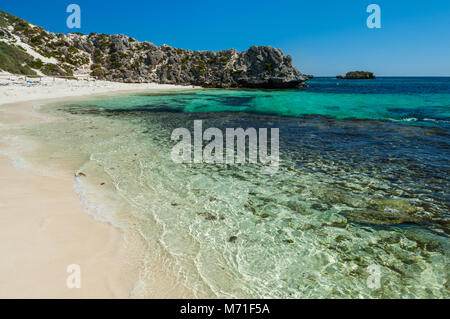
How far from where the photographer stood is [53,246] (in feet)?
17.1

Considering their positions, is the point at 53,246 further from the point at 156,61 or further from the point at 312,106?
the point at 156,61

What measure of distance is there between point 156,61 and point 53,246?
9157 cm

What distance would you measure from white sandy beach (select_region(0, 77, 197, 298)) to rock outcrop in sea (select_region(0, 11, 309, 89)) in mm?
79576

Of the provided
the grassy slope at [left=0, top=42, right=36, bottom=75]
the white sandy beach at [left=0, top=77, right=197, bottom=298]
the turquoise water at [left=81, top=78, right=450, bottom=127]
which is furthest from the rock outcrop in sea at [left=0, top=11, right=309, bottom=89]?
the white sandy beach at [left=0, top=77, right=197, bottom=298]

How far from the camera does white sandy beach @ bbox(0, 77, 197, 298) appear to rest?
13.8 ft

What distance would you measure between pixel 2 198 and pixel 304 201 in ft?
28.8

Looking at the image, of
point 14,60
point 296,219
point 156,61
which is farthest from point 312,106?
point 156,61

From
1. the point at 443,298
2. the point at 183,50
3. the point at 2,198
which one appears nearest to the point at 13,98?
the point at 2,198

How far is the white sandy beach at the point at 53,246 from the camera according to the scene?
421 cm

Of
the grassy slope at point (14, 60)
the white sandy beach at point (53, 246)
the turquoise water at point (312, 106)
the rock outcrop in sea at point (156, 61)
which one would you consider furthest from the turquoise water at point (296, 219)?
the rock outcrop in sea at point (156, 61)

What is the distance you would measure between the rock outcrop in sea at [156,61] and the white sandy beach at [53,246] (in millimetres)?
79576

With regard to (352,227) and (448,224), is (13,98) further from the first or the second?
(448,224)

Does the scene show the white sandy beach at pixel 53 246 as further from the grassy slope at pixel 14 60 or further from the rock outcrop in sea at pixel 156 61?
the rock outcrop in sea at pixel 156 61

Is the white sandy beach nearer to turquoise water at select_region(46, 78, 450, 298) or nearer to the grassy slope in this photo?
turquoise water at select_region(46, 78, 450, 298)
